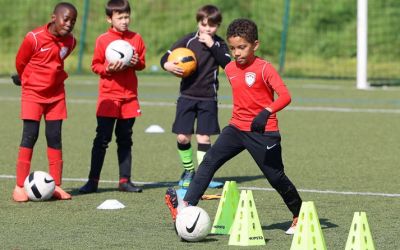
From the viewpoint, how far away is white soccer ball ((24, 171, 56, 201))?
34.4 feet

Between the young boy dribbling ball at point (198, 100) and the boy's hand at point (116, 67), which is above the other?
the boy's hand at point (116, 67)

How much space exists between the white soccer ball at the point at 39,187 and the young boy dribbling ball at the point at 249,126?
177 cm

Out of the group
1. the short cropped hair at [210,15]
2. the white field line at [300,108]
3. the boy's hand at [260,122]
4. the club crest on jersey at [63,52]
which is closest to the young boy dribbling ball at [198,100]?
the short cropped hair at [210,15]

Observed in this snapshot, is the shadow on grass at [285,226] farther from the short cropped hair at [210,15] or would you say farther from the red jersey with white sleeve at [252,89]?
the short cropped hair at [210,15]

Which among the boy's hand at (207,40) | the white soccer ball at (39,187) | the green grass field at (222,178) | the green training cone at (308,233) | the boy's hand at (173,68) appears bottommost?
the green grass field at (222,178)

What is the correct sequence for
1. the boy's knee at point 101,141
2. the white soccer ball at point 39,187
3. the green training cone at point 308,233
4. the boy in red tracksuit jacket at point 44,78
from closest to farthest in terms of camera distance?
the green training cone at point 308,233, the white soccer ball at point 39,187, the boy in red tracksuit jacket at point 44,78, the boy's knee at point 101,141

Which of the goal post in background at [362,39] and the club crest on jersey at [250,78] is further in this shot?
the goal post in background at [362,39]

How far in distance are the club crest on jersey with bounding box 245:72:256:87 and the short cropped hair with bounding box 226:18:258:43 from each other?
0.88 feet

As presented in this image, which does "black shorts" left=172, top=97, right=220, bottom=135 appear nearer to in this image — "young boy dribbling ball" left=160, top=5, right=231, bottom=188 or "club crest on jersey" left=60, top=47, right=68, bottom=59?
"young boy dribbling ball" left=160, top=5, right=231, bottom=188

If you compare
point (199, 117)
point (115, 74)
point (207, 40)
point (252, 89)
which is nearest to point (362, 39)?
point (199, 117)

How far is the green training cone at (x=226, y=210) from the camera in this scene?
898 cm

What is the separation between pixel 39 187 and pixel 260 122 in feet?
9.17

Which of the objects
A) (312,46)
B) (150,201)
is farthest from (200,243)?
(312,46)

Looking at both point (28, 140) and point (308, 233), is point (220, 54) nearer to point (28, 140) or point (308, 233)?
point (28, 140)
